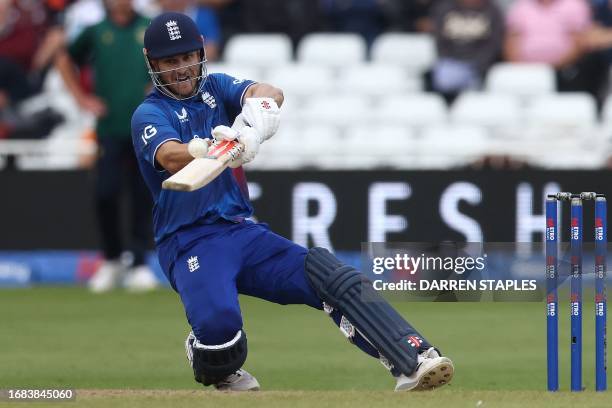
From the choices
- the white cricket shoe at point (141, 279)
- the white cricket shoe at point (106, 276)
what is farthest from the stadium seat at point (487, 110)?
the white cricket shoe at point (106, 276)

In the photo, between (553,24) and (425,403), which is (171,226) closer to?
(425,403)

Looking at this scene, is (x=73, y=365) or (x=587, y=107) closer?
(x=73, y=365)

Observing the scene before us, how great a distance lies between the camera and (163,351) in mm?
7812

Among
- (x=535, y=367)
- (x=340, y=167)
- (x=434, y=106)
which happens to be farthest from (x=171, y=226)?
(x=434, y=106)

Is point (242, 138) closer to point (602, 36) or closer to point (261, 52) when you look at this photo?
point (261, 52)

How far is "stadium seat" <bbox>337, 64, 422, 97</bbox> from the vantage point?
39.6 ft

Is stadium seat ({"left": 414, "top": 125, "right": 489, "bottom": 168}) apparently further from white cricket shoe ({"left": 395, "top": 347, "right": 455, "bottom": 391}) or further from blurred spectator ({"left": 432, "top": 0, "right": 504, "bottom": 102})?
white cricket shoe ({"left": 395, "top": 347, "right": 455, "bottom": 391})

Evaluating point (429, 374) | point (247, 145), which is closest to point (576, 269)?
point (429, 374)

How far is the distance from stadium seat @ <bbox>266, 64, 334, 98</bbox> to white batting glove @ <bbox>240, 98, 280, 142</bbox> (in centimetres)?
618

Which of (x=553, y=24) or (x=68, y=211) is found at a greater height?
(x=553, y=24)

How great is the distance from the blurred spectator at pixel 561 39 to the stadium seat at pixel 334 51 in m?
1.28

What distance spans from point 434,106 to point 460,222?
1522 millimetres

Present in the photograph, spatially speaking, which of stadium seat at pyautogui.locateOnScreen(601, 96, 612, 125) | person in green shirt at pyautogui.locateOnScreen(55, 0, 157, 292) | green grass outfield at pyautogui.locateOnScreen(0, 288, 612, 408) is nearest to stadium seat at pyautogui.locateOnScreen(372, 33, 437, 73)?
stadium seat at pyautogui.locateOnScreen(601, 96, 612, 125)

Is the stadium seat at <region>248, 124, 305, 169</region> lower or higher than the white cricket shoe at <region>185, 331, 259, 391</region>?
lower
